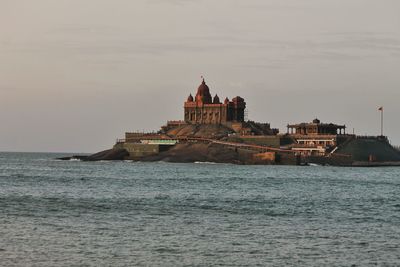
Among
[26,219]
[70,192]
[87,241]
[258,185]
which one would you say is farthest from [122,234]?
[258,185]

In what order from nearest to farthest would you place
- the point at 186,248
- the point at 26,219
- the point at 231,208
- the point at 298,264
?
the point at 298,264 < the point at 186,248 < the point at 26,219 < the point at 231,208

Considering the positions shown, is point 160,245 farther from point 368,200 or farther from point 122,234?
point 368,200

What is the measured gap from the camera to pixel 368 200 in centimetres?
8631

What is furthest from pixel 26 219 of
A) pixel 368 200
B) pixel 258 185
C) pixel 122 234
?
pixel 258 185

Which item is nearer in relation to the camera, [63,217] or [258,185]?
[63,217]

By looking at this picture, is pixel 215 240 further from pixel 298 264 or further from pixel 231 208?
pixel 231 208

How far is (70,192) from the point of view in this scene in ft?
299

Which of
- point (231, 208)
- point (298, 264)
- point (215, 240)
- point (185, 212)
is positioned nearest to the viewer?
point (298, 264)

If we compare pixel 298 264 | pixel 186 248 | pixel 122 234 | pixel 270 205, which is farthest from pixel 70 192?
pixel 298 264

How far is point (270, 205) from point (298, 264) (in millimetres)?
34468

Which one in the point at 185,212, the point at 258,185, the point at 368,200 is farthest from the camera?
the point at 258,185

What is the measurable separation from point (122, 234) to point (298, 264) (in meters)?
13.8

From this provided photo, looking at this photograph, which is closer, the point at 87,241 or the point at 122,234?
the point at 87,241

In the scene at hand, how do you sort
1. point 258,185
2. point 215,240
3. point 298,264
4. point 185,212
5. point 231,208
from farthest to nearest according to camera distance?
point 258,185 → point 231,208 → point 185,212 → point 215,240 → point 298,264
